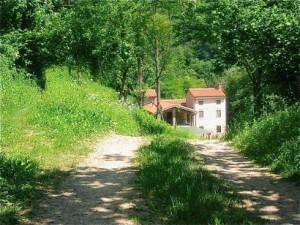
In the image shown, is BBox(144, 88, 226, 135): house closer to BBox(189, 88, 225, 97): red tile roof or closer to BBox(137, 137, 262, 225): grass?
BBox(189, 88, 225, 97): red tile roof

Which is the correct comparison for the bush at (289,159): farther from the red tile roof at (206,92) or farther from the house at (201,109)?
the red tile roof at (206,92)

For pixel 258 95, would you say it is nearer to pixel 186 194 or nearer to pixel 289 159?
pixel 289 159

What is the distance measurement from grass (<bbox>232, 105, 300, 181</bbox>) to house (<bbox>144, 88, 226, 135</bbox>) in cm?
6083

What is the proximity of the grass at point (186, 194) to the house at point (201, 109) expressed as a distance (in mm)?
65263

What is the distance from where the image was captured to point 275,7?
14.1 metres

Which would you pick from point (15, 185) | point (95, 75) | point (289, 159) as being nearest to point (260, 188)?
point (289, 159)

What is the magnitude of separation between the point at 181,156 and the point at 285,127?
292cm

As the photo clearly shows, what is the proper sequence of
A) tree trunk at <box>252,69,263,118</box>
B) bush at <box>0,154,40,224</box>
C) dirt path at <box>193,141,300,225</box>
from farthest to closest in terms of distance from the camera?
1. tree trunk at <box>252,69,263,118</box>
2. dirt path at <box>193,141,300,225</box>
3. bush at <box>0,154,40,224</box>

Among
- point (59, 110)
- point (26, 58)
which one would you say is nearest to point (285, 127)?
point (59, 110)

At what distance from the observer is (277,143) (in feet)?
35.2

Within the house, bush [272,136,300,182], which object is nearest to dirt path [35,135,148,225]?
bush [272,136,300,182]

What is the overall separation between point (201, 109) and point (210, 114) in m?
2.00

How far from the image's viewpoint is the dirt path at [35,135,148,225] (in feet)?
20.2

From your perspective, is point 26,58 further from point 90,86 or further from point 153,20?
point 153,20
